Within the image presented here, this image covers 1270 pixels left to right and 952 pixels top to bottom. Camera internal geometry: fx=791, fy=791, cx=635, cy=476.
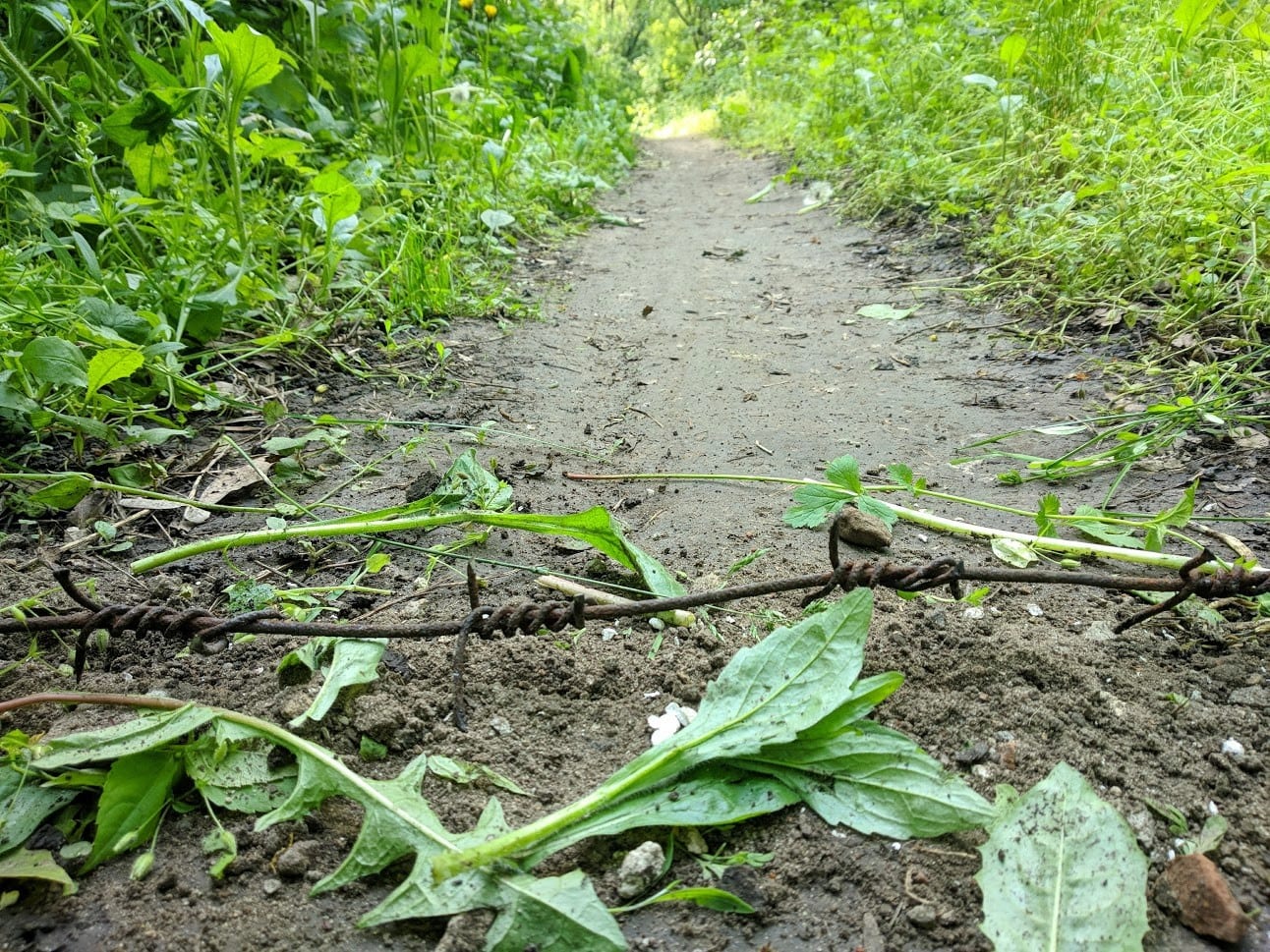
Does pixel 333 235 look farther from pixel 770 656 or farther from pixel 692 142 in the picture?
pixel 692 142

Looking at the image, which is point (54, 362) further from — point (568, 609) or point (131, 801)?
point (568, 609)

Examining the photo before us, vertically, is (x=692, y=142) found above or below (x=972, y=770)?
above

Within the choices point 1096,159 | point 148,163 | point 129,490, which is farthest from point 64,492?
point 1096,159

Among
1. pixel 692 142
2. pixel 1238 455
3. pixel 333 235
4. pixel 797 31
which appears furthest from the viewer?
pixel 692 142

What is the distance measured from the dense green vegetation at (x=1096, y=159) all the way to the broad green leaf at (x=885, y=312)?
1.11ft

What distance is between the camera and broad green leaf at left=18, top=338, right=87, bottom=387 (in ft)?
5.62

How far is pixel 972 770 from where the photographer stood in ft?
3.39

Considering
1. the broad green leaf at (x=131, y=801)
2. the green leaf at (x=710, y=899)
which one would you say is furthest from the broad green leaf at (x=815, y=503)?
the broad green leaf at (x=131, y=801)

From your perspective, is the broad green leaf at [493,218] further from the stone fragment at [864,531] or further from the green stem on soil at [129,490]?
the stone fragment at [864,531]

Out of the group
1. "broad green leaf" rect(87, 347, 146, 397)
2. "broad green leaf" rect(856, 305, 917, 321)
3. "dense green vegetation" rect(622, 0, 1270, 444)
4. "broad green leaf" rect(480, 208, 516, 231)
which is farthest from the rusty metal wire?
"broad green leaf" rect(480, 208, 516, 231)

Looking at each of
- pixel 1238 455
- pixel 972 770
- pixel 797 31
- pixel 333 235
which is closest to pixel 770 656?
pixel 972 770

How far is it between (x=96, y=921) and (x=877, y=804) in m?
0.91

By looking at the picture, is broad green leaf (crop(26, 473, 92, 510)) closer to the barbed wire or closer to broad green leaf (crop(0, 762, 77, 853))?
the barbed wire

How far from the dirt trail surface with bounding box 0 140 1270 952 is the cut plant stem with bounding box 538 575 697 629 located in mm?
34
